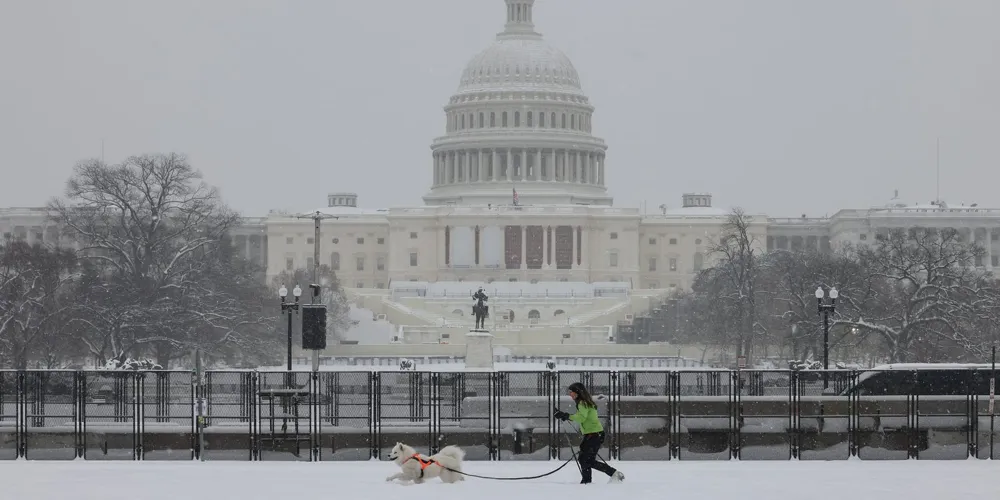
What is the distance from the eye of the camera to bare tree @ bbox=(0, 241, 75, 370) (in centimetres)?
7181

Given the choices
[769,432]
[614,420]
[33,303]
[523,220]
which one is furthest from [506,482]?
[523,220]

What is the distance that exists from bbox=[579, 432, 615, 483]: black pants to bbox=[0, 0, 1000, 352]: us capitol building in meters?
122

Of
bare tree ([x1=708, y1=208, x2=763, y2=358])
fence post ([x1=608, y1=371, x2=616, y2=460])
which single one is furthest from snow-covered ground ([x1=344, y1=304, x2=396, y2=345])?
fence post ([x1=608, y1=371, x2=616, y2=460])

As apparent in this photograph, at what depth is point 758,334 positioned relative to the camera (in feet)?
298

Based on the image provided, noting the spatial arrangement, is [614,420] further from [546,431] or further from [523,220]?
[523,220]

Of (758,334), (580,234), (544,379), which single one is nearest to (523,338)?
(758,334)

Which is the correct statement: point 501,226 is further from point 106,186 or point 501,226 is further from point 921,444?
point 921,444

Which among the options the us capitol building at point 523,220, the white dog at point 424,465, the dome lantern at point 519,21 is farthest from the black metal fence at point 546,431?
the dome lantern at point 519,21

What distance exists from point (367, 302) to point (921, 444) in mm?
101308

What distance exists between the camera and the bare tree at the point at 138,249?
253 feet

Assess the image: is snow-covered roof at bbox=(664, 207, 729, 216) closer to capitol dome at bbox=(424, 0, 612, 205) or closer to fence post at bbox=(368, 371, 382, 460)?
capitol dome at bbox=(424, 0, 612, 205)

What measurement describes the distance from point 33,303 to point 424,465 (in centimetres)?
4535

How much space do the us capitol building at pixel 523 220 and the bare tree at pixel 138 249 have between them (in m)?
66.6

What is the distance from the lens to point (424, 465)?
102ft
